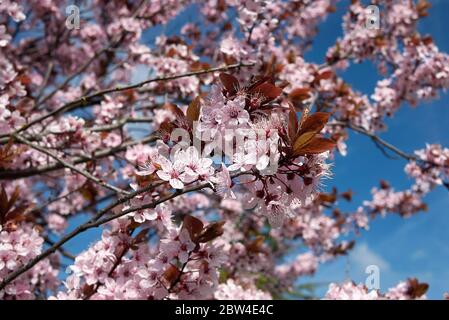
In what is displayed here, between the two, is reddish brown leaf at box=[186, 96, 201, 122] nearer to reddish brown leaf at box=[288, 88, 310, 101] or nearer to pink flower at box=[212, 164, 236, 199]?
pink flower at box=[212, 164, 236, 199]

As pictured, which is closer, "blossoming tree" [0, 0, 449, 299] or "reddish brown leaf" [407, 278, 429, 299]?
"blossoming tree" [0, 0, 449, 299]

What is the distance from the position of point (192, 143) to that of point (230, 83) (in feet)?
0.94

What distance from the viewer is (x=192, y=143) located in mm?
1781

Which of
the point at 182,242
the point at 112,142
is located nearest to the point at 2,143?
the point at 112,142

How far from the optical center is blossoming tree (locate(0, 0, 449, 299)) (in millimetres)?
1695

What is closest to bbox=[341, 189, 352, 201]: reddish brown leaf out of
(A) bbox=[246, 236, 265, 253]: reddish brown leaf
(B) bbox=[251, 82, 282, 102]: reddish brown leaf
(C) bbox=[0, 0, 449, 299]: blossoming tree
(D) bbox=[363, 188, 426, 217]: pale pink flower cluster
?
(C) bbox=[0, 0, 449, 299]: blossoming tree

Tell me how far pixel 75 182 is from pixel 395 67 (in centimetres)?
419

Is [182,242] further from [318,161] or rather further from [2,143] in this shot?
[2,143]

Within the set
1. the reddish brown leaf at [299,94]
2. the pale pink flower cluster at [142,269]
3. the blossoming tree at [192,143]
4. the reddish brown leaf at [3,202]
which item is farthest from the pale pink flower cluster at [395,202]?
the reddish brown leaf at [3,202]

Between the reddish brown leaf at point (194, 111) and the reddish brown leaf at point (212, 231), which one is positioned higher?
the reddish brown leaf at point (194, 111)

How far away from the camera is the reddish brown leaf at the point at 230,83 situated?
176cm

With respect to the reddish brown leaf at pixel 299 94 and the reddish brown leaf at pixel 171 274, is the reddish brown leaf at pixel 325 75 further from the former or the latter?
the reddish brown leaf at pixel 171 274

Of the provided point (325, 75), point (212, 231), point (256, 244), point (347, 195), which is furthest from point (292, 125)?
point (347, 195)

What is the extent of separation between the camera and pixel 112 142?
4301 mm
